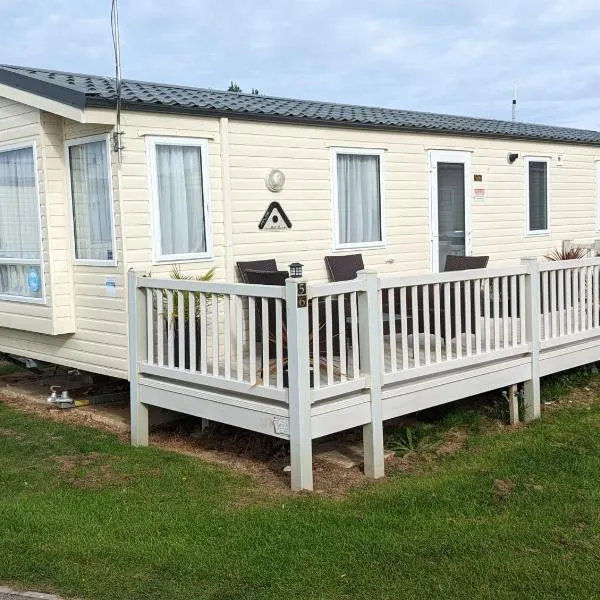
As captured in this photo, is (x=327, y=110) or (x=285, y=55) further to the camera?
(x=285, y=55)

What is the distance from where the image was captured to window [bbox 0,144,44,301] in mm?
7090

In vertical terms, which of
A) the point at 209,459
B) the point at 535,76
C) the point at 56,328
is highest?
the point at 535,76

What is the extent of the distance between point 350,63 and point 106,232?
23.4 meters

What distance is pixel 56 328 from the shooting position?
6973 millimetres

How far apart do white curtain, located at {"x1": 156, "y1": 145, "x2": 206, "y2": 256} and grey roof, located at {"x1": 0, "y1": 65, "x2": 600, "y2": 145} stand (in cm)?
38

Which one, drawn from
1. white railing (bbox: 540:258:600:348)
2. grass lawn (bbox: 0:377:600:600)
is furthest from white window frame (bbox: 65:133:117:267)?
white railing (bbox: 540:258:600:348)

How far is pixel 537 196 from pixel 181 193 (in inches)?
212

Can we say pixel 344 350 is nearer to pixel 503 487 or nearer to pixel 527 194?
pixel 503 487

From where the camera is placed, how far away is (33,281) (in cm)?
721

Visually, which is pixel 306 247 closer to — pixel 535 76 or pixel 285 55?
pixel 535 76

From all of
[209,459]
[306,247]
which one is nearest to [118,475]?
[209,459]

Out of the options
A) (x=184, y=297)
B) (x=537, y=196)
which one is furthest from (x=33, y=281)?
(x=537, y=196)

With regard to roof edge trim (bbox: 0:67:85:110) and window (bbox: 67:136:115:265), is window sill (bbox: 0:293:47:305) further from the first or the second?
roof edge trim (bbox: 0:67:85:110)

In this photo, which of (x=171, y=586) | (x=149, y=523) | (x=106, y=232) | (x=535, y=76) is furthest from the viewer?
(x=535, y=76)
